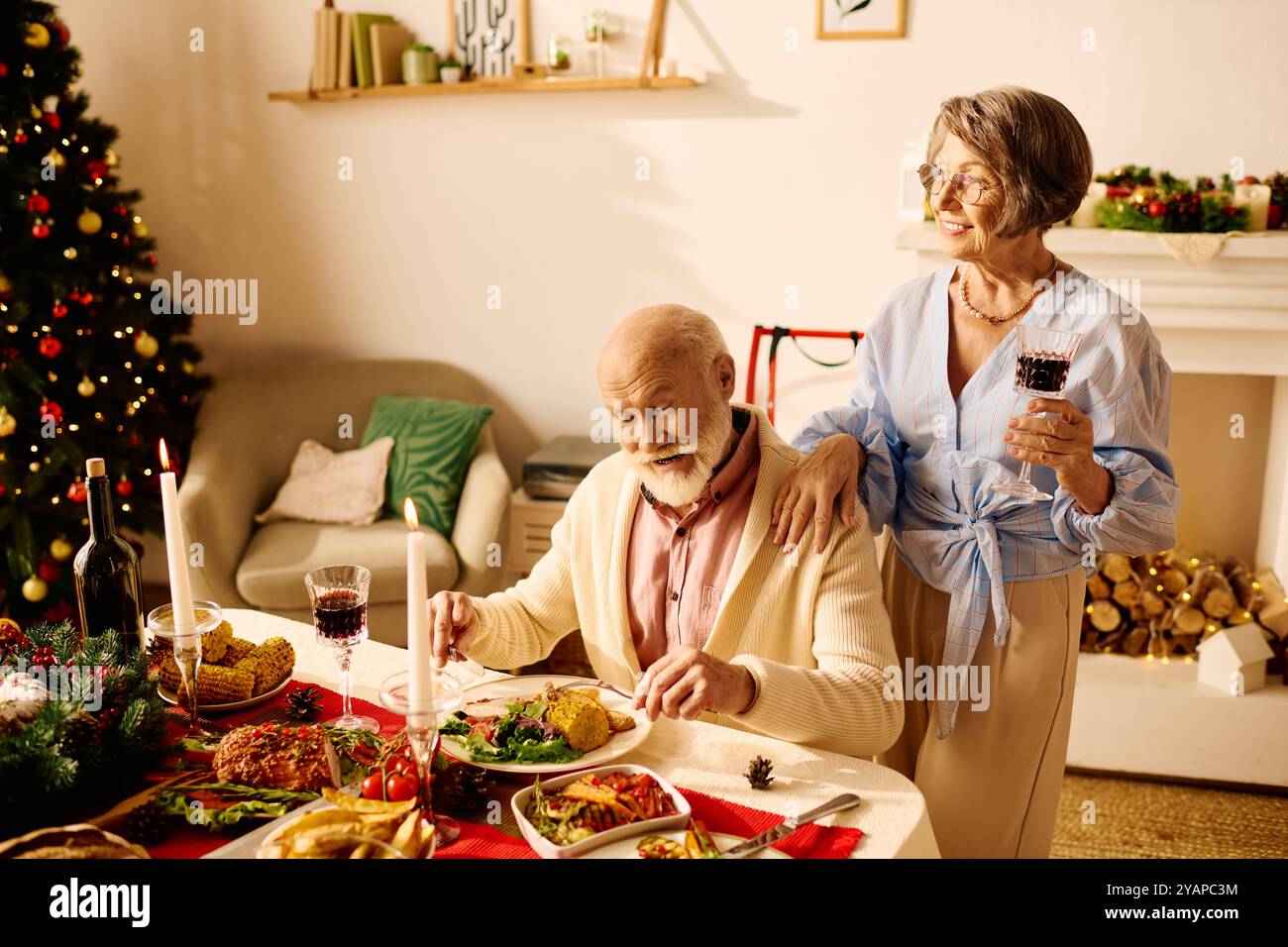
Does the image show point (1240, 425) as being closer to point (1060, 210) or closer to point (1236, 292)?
point (1236, 292)

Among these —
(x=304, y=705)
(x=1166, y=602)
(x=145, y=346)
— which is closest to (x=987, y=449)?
(x=304, y=705)

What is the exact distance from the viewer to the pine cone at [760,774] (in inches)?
54.0

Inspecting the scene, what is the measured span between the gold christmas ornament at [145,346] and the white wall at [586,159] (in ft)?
2.56

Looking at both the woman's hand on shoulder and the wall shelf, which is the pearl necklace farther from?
the wall shelf

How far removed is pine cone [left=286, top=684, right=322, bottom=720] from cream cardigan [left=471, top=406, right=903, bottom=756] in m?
0.30

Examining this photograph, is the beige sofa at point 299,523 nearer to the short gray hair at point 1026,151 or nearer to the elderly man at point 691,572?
the elderly man at point 691,572

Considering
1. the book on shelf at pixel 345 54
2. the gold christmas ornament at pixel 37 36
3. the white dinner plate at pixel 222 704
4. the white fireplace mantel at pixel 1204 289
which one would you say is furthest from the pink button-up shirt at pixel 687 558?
the book on shelf at pixel 345 54

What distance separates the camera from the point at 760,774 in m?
1.37

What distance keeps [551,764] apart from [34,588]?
2.73 m

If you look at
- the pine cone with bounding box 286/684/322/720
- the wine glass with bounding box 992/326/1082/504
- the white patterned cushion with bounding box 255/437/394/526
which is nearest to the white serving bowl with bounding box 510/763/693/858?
the pine cone with bounding box 286/684/322/720

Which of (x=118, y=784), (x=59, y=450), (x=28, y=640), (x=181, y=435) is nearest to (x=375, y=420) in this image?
(x=181, y=435)

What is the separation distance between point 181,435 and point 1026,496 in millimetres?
3216

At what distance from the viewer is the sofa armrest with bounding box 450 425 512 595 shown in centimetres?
358

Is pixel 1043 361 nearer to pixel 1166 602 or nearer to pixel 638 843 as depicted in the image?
pixel 638 843
